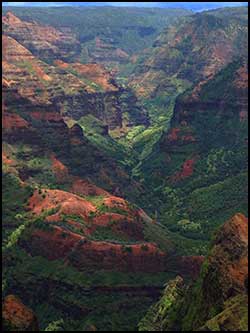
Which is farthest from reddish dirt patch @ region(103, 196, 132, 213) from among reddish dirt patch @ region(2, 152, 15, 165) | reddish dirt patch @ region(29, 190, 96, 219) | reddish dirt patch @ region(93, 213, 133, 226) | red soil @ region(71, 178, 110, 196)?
reddish dirt patch @ region(2, 152, 15, 165)

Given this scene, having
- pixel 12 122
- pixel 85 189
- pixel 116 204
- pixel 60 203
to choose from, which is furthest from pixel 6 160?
pixel 116 204

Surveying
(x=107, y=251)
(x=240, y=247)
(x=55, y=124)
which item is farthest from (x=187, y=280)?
(x=55, y=124)

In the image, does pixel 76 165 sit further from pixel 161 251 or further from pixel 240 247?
pixel 240 247

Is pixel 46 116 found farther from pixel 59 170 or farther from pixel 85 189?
pixel 85 189

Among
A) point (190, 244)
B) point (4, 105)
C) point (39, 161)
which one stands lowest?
point (190, 244)

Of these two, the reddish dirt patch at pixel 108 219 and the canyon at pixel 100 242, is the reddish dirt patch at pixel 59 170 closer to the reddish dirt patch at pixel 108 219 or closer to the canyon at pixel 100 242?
the canyon at pixel 100 242

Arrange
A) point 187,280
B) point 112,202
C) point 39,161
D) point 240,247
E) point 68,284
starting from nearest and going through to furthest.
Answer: point 240,247, point 68,284, point 187,280, point 112,202, point 39,161

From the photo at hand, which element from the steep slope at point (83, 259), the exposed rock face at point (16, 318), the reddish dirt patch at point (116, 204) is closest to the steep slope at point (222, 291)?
the exposed rock face at point (16, 318)
